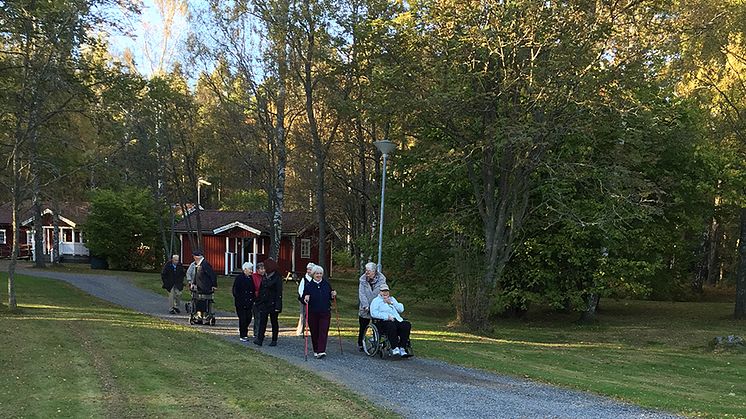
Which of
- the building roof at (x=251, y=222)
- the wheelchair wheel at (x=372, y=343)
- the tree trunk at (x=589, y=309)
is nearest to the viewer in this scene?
the wheelchair wheel at (x=372, y=343)

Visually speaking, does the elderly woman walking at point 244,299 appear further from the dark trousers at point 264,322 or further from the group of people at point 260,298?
the dark trousers at point 264,322

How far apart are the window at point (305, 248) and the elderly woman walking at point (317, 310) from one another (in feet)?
99.3

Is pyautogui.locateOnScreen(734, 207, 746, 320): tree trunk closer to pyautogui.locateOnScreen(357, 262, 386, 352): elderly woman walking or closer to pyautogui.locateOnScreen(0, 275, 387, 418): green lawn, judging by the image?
pyautogui.locateOnScreen(357, 262, 386, 352): elderly woman walking

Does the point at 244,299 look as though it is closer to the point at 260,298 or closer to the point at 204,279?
the point at 260,298

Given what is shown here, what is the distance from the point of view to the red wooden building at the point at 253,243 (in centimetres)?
4003

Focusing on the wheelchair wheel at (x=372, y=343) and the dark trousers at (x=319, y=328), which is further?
the wheelchair wheel at (x=372, y=343)

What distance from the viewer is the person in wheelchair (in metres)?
10.8

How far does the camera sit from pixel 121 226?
36.1 metres

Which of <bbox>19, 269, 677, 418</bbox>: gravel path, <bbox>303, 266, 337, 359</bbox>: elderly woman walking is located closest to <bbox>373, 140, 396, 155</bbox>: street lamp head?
<bbox>19, 269, 677, 418</bbox>: gravel path

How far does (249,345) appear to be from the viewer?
1190 cm

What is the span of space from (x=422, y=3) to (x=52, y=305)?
13051 mm

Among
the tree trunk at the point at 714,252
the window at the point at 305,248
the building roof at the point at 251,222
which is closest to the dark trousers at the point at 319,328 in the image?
the building roof at the point at 251,222

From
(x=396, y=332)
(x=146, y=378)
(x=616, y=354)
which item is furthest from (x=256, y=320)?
(x=616, y=354)

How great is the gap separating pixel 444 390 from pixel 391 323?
2666 mm
